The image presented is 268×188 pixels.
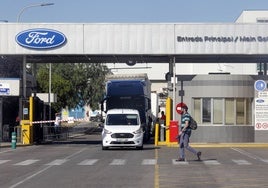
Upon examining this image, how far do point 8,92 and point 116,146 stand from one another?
29.1 ft

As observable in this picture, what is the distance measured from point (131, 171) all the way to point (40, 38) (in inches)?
771

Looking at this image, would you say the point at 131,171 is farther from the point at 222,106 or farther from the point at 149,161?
the point at 222,106

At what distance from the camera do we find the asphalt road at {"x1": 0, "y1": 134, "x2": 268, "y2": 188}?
58.5 feet

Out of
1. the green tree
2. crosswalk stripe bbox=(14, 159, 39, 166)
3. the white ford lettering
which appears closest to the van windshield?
the white ford lettering

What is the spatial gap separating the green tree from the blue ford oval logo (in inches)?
1274

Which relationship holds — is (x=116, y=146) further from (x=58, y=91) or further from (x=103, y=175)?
(x=58, y=91)

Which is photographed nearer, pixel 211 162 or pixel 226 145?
pixel 211 162

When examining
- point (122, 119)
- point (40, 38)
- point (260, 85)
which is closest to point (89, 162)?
point (122, 119)

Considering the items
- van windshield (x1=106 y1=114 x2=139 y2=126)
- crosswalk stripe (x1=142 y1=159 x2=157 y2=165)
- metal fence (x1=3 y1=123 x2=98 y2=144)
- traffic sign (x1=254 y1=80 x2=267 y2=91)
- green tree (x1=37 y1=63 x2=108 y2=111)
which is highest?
green tree (x1=37 y1=63 x2=108 y2=111)

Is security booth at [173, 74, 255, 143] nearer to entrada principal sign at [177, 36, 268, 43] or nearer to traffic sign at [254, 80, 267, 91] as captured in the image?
traffic sign at [254, 80, 267, 91]

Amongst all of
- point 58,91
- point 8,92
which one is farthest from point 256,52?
point 58,91

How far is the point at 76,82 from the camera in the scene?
78.1 m

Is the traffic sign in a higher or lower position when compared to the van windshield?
higher

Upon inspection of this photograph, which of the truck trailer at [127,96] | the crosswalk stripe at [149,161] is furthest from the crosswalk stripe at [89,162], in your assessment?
the truck trailer at [127,96]
